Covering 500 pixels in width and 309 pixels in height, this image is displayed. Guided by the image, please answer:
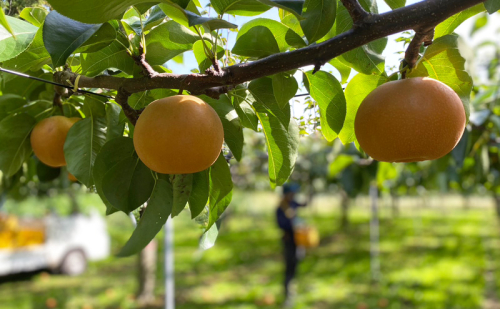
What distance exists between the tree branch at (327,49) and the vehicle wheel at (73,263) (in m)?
6.94

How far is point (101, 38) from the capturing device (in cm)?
63

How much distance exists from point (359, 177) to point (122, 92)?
1.78m

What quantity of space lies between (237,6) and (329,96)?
0.22 metres

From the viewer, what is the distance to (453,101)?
585 mm

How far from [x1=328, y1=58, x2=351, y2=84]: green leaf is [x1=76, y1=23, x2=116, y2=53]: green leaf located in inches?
15.9

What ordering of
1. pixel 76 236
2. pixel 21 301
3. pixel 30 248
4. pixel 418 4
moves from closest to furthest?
pixel 418 4 < pixel 21 301 < pixel 30 248 < pixel 76 236

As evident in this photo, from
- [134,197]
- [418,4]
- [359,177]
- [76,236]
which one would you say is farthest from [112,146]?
[76,236]

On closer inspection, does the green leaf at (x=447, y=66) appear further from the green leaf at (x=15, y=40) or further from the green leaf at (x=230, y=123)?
the green leaf at (x=15, y=40)

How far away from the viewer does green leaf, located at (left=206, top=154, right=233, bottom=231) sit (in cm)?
73

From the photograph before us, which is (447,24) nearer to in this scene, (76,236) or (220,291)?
(220,291)

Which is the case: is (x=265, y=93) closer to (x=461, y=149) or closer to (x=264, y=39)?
(x=264, y=39)

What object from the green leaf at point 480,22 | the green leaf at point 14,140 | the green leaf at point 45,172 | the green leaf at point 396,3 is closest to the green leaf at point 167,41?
the green leaf at point 396,3

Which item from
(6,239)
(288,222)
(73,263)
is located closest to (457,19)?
(288,222)

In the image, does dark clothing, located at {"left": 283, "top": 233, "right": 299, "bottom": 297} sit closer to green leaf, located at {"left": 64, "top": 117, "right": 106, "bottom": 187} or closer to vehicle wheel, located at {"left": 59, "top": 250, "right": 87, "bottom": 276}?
vehicle wheel, located at {"left": 59, "top": 250, "right": 87, "bottom": 276}
